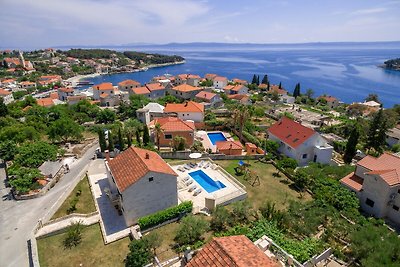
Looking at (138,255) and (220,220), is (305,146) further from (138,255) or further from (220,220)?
(138,255)

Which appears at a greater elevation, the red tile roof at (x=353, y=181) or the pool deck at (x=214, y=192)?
the red tile roof at (x=353, y=181)

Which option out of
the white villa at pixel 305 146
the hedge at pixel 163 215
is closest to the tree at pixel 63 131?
the hedge at pixel 163 215

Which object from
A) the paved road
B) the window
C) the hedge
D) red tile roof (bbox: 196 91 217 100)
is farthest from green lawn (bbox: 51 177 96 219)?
red tile roof (bbox: 196 91 217 100)

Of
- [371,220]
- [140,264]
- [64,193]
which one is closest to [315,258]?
[371,220]

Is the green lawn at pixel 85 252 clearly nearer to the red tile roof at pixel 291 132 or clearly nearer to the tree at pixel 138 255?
the tree at pixel 138 255

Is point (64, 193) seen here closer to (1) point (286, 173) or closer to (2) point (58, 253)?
(2) point (58, 253)

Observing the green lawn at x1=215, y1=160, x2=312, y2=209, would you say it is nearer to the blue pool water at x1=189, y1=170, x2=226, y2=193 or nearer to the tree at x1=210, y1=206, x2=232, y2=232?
the blue pool water at x1=189, y1=170, x2=226, y2=193

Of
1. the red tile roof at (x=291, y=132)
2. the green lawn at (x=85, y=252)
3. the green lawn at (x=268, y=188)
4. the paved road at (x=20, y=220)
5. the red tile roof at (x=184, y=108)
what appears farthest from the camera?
the red tile roof at (x=184, y=108)
